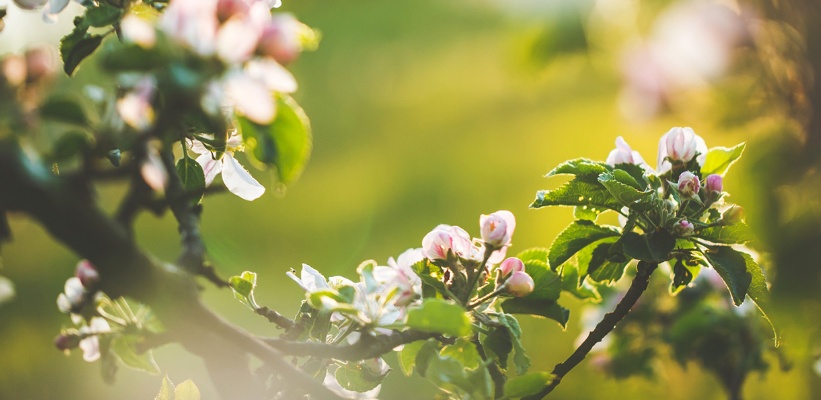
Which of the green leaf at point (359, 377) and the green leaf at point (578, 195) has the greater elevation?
the green leaf at point (578, 195)

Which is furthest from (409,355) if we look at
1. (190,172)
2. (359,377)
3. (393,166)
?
(393,166)

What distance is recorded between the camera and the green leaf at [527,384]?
536mm

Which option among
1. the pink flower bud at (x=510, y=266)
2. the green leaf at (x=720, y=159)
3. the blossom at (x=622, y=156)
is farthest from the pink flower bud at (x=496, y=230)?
the green leaf at (x=720, y=159)

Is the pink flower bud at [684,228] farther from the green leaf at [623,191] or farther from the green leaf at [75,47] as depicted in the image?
the green leaf at [75,47]

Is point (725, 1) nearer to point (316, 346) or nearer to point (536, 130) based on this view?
point (316, 346)

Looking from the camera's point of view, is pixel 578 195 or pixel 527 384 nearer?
pixel 527 384

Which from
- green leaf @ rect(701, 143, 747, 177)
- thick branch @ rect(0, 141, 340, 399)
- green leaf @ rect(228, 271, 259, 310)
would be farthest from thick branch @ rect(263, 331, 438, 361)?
green leaf @ rect(701, 143, 747, 177)

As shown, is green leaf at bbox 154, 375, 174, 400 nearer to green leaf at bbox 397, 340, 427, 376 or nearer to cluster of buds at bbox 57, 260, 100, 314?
cluster of buds at bbox 57, 260, 100, 314

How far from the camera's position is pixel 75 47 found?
59 centimetres

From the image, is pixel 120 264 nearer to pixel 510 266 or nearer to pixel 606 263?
pixel 510 266

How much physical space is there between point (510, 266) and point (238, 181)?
0.84 ft

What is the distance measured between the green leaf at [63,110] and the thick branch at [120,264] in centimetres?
4

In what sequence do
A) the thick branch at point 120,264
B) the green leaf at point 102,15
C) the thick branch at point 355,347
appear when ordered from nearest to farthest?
1. the thick branch at point 120,264
2. the thick branch at point 355,347
3. the green leaf at point 102,15

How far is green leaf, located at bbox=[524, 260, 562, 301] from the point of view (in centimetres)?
67
